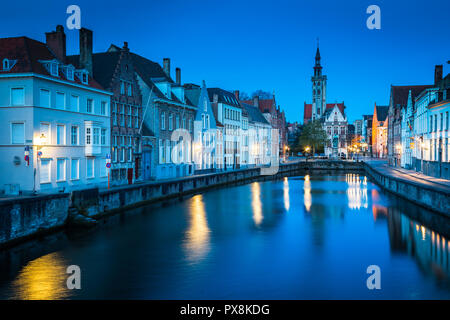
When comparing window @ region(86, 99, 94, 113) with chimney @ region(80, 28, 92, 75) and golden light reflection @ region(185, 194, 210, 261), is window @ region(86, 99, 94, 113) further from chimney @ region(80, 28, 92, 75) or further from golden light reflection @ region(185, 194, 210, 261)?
golden light reflection @ region(185, 194, 210, 261)

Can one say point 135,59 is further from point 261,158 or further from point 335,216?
point 261,158

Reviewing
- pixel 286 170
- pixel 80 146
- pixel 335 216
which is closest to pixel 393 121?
pixel 286 170

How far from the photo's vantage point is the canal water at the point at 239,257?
14.4 metres

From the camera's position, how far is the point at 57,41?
1226 inches

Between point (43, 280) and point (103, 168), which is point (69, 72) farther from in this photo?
point (43, 280)

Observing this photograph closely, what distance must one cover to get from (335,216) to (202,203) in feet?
35.6

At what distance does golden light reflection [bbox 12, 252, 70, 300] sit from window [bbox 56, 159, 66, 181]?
11071 mm

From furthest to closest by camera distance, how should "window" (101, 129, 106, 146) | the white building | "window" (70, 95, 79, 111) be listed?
the white building
"window" (101, 129, 106, 146)
"window" (70, 95, 79, 111)

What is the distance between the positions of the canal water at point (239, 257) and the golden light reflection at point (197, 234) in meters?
0.05

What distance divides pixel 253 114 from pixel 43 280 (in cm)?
6932

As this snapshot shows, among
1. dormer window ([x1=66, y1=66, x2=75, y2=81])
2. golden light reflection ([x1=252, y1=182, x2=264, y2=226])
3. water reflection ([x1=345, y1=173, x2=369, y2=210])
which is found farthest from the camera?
water reflection ([x1=345, y1=173, x2=369, y2=210])

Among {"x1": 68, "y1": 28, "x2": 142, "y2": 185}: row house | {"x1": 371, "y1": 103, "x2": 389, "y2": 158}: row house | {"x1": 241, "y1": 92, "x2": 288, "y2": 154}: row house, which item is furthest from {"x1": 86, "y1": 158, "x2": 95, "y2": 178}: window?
{"x1": 371, "y1": 103, "x2": 389, "y2": 158}: row house

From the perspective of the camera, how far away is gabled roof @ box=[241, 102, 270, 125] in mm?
79537

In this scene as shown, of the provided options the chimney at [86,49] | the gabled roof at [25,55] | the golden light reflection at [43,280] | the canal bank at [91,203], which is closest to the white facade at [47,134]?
the gabled roof at [25,55]
